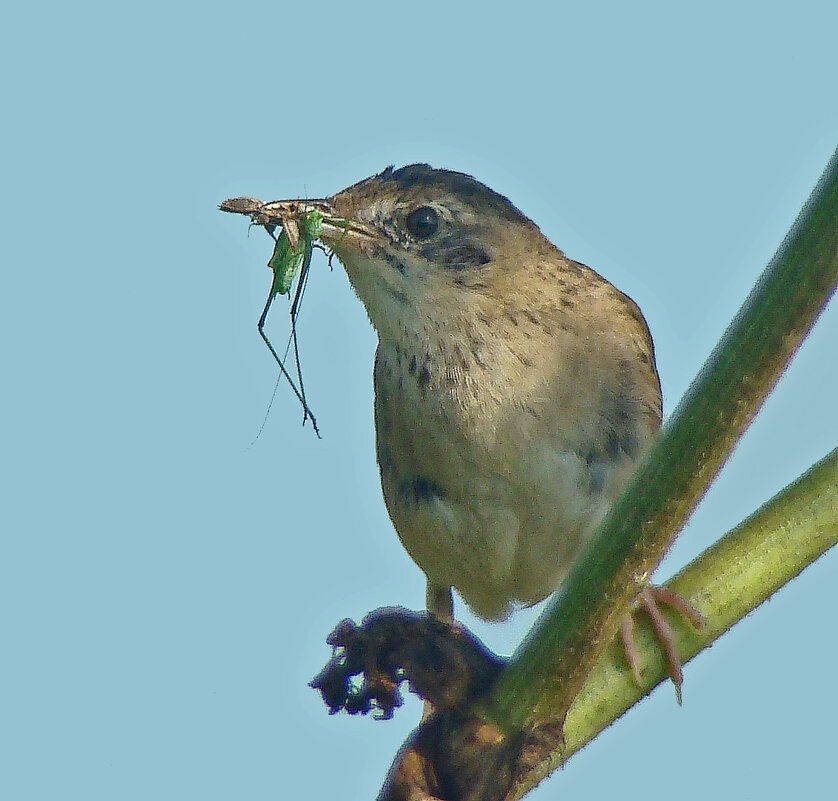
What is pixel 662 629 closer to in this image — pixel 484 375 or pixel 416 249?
pixel 484 375

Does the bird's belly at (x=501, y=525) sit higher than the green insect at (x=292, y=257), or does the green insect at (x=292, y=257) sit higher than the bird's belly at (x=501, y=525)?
the green insect at (x=292, y=257)

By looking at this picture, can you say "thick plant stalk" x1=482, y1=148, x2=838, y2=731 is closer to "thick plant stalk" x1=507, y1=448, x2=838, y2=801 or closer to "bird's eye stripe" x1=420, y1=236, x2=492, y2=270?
"thick plant stalk" x1=507, y1=448, x2=838, y2=801

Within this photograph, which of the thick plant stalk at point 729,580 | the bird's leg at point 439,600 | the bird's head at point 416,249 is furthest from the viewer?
the bird's leg at point 439,600

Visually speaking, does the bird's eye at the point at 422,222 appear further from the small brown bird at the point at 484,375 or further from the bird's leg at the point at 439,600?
the bird's leg at the point at 439,600

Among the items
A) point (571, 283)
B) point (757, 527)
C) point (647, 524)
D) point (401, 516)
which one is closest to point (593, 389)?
point (571, 283)

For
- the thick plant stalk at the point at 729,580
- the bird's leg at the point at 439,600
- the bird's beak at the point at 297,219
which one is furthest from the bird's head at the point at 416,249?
the thick plant stalk at the point at 729,580

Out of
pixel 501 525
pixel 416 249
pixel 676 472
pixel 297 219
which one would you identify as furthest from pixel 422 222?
pixel 676 472

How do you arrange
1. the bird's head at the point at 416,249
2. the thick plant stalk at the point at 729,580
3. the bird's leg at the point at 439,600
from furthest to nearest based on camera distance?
the bird's leg at the point at 439,600, the bird's head at the point at 416,249, the thick plant stalk at the point at 729,580

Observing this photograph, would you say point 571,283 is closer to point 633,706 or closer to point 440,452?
point 440,452
